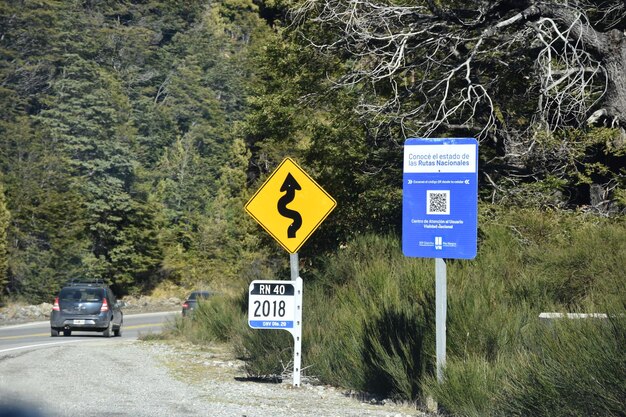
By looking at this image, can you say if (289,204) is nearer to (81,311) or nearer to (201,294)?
(201,294)

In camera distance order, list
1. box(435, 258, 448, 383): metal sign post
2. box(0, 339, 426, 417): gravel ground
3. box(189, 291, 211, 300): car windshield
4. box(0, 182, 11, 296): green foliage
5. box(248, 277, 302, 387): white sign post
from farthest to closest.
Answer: box(0, 182, 11, 296): green foliage → box(189, 291, 211, 300): car windshield → box(248, 277, 302, 387): white sign post → box(0, 339, 426, 417): gravel ground → box(435, 258, 448, 383): metal sign post

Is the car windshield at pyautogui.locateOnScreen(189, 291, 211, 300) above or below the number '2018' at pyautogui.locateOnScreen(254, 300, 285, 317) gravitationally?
below

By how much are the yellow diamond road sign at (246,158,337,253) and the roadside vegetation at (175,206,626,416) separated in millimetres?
1375

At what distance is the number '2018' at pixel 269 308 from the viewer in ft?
45.6

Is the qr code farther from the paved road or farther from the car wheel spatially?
the car wheel

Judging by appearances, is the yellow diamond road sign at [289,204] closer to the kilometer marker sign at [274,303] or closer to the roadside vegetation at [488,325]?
the kilometer marker sign at [274,303]

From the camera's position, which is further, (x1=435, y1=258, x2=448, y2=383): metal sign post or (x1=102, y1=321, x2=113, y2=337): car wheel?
(x1=102, y1=321, x2=113, y2=337): car wheel

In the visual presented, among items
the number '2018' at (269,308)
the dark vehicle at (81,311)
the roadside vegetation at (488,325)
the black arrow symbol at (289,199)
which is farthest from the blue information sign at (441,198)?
the dark vehicle at (81,311)

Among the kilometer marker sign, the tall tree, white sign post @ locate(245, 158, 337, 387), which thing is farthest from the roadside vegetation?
the tall tree

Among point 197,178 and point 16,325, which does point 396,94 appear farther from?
point 197,178

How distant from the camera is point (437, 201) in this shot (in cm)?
1131

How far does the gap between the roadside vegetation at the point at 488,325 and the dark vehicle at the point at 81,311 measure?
1210 cm

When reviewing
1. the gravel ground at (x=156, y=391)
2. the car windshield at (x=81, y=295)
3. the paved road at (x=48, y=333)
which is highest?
the car windshield at (x=81, y=295)

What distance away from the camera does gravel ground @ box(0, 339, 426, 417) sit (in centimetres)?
1120
